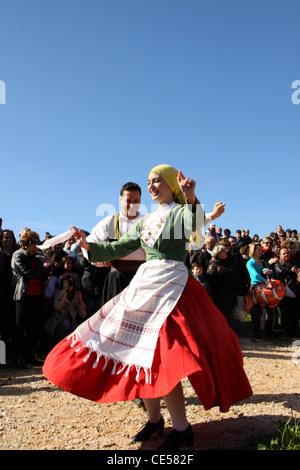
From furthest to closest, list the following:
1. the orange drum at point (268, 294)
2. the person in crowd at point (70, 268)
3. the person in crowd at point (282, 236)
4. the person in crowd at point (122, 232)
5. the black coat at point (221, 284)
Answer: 1. the person in crowd at point (282, 236)
2. the orange drum at point (268, 294)
3. the black coat at point (221, 284)
4. the person in crowd at point (70, 268)
5. the person in crowd at point (122, 232)

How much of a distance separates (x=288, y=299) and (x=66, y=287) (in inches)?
197

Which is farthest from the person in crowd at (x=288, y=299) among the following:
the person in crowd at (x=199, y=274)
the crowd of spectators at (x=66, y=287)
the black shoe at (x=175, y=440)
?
the black shoe at (x=175, y=440)

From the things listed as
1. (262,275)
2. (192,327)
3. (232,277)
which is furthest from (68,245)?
(192,327)

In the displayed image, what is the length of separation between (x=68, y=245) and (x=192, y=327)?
642 centimetres

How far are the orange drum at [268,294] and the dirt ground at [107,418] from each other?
2.88 metres

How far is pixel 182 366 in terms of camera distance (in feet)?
8.21

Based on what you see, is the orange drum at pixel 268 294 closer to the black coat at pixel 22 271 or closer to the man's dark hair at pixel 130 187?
the black coat at pixel 22 271

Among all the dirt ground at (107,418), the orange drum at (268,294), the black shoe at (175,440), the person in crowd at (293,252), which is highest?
the person in crowd at (293,252)

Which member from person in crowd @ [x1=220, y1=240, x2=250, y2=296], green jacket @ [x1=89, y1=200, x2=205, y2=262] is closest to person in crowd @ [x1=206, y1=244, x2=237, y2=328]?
person in crowd @ [x1=220, y1=240, x2=250, y2=296]

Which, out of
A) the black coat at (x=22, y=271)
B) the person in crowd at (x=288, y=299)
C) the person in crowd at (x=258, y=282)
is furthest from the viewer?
the person in crowd at (x=288, y=299)

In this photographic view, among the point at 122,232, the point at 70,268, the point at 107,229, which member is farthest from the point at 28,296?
the point at 122,232

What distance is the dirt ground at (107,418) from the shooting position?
10.2 feet

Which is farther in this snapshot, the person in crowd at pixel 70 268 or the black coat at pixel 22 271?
the person in crowd at pixel 70 268
